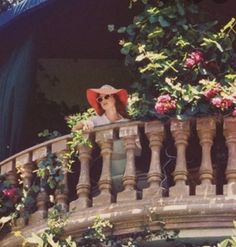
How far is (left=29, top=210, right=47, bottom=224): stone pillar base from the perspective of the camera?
354 inches

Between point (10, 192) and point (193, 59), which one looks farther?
point (10, 192)

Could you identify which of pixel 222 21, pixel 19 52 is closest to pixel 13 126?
pixel 19 52

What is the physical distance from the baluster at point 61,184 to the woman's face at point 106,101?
500 mm

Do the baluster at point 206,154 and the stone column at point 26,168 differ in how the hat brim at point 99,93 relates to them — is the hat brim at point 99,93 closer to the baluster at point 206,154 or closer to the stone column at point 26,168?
the stone column at point 26,168

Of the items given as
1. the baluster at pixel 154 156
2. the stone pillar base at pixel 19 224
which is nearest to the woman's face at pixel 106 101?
the baluster at pixel 154 156

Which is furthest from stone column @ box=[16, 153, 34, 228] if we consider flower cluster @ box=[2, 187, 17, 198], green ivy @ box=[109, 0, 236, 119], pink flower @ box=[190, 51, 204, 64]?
pink flower @ box=[190, 51, 204, 64]

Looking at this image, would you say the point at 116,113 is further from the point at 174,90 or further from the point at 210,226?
the point at 210,226

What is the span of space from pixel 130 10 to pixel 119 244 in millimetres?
3072

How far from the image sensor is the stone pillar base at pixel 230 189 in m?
8.45

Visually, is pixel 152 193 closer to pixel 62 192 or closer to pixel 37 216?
pixel 62 192

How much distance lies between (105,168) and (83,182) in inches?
8.8

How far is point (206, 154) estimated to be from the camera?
8641mm

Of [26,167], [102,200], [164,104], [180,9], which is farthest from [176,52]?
[26,167]

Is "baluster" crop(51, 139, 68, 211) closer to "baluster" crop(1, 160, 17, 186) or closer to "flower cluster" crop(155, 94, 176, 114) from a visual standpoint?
"baluster" crop(1, 160, 17, 186)
